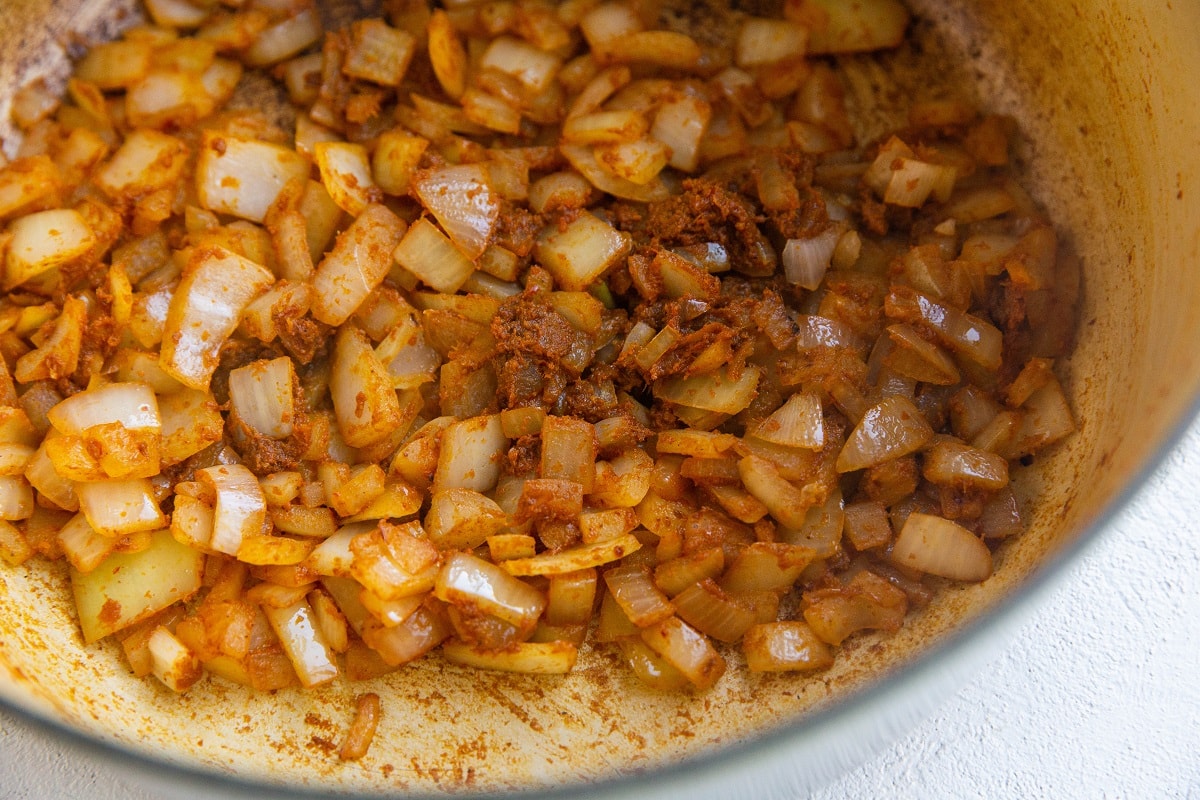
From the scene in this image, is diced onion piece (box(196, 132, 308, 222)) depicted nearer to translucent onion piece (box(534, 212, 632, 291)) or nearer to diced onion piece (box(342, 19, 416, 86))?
diced onion piece (box(342, 19, 416, 86))

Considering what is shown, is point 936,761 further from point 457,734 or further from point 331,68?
point 331,68

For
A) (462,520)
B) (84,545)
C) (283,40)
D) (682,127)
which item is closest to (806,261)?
(682,127)

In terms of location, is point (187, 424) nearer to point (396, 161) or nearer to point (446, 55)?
point (396, 161)

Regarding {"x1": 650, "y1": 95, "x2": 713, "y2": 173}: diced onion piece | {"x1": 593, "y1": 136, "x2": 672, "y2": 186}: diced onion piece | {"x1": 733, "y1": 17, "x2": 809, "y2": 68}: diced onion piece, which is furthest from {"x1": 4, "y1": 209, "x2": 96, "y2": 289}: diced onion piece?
{"x1": 733, "y1": 17, "x2": 809, "y2": 68}: diced onion piece

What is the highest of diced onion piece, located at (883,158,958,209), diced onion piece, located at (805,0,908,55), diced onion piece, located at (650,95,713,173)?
diced onion piece, located at (805,0,908,55)

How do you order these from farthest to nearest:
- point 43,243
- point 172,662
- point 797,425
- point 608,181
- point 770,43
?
1. point 770,43
2. point 608,181
3. point 43,243
4. point 797,425
5. point 172,662

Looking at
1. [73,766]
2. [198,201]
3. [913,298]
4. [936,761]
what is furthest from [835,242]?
[73,766]

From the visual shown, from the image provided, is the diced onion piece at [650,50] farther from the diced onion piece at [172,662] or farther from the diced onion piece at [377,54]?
the diced onion piece at [172,662]
